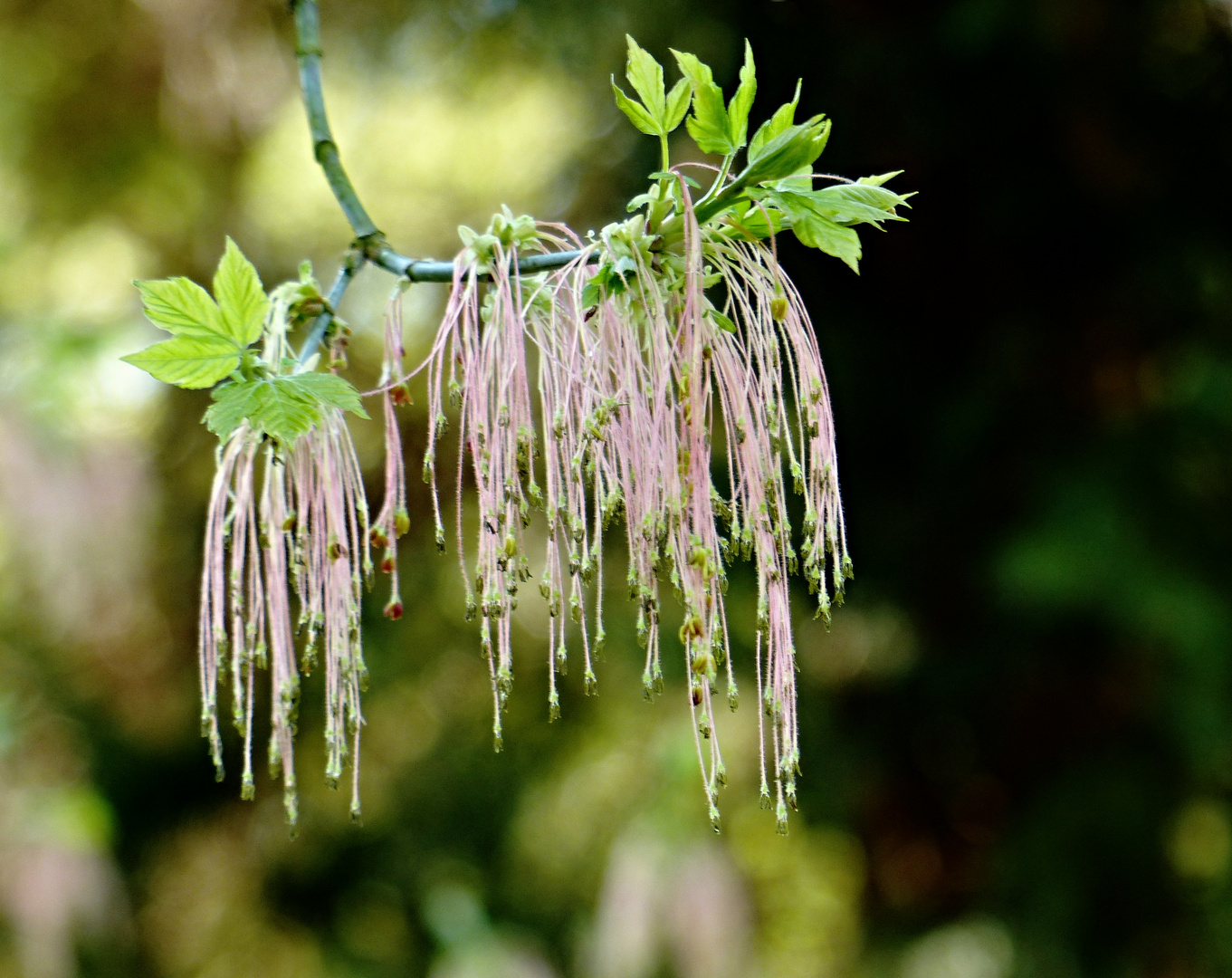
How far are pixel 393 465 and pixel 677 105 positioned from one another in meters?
0.26

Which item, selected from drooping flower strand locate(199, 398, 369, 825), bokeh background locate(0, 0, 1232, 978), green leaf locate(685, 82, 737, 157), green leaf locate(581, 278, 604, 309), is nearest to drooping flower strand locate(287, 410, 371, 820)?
drooping flower strand locate(199, 398, 369, 825)

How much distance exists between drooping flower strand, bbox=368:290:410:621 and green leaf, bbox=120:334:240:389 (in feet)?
0.28

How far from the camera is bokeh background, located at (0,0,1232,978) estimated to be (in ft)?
6.97

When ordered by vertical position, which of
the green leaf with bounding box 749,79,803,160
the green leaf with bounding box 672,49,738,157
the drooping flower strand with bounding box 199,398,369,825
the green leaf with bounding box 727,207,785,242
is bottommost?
the drooping flower strand with bounding box 199,398,369,825

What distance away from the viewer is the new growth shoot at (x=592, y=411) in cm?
56

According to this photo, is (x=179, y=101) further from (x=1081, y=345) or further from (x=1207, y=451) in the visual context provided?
(x=1207, y=451)

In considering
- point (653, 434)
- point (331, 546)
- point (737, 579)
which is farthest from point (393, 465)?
point (737, 579)

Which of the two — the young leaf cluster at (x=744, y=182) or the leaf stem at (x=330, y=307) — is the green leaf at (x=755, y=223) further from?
the leaf stem at (x=330, y=307)

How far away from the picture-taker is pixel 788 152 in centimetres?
56

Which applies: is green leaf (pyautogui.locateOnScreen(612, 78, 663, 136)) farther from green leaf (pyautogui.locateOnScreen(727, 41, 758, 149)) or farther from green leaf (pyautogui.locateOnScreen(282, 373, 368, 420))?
green leaf (pyautogui.locateOnScreen(282, 373, 368, 420))

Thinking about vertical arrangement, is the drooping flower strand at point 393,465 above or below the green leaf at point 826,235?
below

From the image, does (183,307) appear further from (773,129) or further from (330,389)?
(773,129)

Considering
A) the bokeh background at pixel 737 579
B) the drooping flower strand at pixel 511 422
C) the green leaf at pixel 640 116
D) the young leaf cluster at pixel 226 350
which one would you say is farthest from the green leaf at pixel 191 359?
the bokeh background at pixel 737 579

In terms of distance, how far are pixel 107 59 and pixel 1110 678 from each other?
9.98ft
